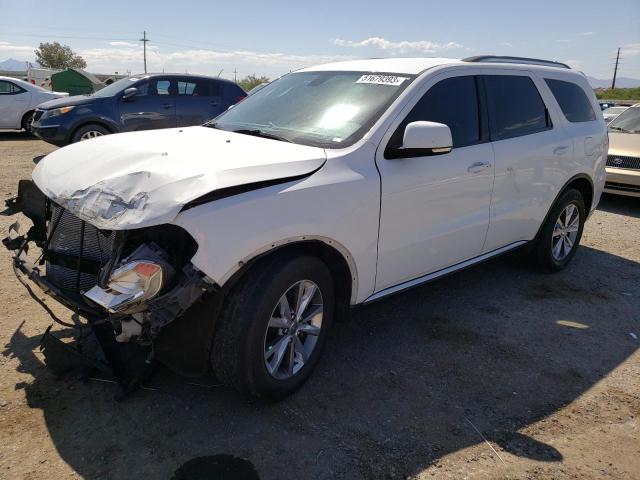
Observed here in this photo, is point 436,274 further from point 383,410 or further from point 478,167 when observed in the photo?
point 383,410

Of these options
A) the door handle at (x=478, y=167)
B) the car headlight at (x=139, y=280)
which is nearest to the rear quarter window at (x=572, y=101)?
the door handle at (x=478, y=167)

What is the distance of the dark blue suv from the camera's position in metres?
9.66

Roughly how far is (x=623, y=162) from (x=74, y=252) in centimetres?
820

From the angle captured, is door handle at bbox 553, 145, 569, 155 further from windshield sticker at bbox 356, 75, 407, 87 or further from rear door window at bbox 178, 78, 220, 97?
rear door window at bbox 178, 78, 220, 97

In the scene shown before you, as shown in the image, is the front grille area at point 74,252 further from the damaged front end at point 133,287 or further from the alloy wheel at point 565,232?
the alloy wheel at point 565,232

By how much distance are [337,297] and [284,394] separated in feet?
2.19

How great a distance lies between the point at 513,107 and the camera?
433cm

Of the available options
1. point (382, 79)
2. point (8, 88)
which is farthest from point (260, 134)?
point (8, 88)

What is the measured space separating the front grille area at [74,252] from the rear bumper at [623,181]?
7949mm

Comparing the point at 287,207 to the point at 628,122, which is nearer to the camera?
the point at 287,207

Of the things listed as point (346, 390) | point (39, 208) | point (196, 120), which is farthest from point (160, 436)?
point (196, 120)

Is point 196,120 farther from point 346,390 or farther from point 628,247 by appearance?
point 346,390

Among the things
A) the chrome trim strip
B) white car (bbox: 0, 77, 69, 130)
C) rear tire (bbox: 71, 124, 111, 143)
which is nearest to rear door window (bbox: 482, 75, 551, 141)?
the chrome trim strip

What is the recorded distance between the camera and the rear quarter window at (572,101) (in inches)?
193
